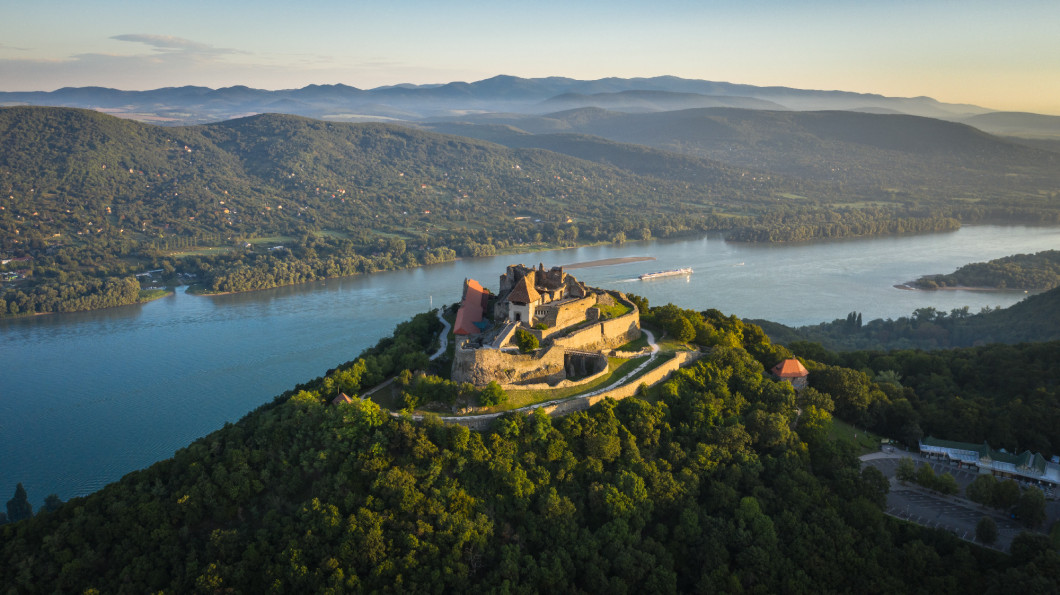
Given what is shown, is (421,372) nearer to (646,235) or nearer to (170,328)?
(170,328)

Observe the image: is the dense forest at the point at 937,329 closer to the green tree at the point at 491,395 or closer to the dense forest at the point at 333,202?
the green tree at the point at 491,395

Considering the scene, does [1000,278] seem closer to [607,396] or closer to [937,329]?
[937,329]

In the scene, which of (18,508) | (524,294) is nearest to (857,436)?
(524,294)

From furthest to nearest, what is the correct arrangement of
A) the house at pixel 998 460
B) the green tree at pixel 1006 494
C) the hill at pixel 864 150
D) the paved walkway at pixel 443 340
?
the hill at pixel 864 150 → the paved walkway at pixel 443 340 → the house at pixel 998 460 → the green tree at pixel 1006 494

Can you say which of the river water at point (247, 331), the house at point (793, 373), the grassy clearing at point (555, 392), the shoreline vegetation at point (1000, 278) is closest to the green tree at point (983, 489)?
the house at point (793, 373)

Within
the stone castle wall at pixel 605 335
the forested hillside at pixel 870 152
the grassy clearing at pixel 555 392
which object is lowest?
the grassy clearing at pixel 555 392

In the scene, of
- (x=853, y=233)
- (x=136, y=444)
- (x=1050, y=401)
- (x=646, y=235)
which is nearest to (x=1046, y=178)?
(x=853, y=233)
